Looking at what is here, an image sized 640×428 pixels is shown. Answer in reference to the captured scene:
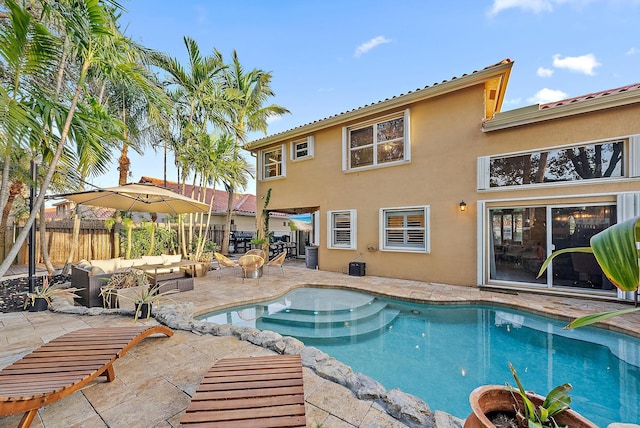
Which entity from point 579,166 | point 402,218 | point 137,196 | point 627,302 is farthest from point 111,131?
point 627,302

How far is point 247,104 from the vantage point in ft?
44.9

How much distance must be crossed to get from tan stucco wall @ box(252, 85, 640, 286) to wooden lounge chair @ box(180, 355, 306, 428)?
7.19 m

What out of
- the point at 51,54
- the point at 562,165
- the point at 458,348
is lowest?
the point at 458,348

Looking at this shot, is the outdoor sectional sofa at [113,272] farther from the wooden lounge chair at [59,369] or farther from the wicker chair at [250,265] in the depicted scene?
the wooden lounge chair at [59,369]

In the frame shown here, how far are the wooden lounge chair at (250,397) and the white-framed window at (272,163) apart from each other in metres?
10.3

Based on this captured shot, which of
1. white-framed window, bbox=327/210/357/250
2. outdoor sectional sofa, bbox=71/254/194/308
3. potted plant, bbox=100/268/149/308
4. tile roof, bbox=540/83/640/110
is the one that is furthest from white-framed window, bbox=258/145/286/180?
tile roof, bbox=540/83/640/110

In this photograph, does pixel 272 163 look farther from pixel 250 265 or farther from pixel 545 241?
pixel 545 241

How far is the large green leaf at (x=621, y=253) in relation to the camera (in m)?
1.01

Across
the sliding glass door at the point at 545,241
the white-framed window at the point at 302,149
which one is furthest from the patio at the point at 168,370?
the white-framed window at the point at 302,149

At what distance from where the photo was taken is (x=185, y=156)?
9.79 m

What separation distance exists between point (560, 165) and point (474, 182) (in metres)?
2.05

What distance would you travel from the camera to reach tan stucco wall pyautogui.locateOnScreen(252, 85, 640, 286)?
22.9 ft

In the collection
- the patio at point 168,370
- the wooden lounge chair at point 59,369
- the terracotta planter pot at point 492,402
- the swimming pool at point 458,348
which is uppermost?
the terracotta planter pot at point 492,402

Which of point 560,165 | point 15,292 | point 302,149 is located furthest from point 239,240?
point 560,165
